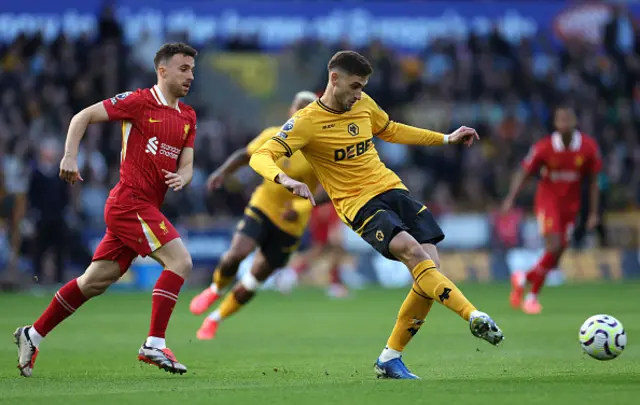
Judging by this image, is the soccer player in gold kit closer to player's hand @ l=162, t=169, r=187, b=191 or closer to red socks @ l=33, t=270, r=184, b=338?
player's hand @ l=162, t=169, r=187, b=191

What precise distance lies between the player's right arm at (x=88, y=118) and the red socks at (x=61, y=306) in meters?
0.96

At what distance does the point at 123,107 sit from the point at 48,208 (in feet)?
41.4

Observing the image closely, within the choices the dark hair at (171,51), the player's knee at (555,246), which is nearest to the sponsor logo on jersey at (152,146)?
the dark hair at (171,51)

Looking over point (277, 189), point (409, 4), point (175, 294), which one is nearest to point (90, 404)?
point (175, 294)

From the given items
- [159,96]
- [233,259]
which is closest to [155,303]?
[159,96]

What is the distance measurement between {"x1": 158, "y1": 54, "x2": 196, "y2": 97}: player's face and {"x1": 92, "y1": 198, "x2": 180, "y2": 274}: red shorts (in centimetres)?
97

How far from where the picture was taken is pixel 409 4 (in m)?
26.7

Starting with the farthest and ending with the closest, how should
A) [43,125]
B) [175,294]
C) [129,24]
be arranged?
[129,24] < [43,125] < [175,294]

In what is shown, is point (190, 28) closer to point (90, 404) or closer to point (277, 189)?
point (277, 189)

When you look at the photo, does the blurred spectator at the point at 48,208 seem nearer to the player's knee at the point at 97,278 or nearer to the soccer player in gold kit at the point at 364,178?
the player's knee at the point at 97,278

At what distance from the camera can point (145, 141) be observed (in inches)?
347

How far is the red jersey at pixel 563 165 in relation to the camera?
614 inches

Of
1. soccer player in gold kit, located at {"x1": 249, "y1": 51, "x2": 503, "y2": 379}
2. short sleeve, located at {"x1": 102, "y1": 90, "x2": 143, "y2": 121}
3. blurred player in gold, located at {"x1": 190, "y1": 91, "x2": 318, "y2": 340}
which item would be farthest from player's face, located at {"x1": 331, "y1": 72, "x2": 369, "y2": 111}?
blurred player in gold, located at {"x1": 190, "y1": 91, "x2": 318, "y2": 340}

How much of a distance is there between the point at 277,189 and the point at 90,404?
6.23 m
